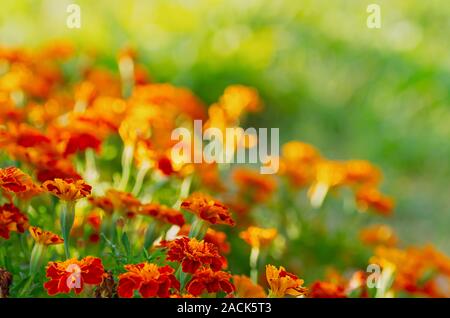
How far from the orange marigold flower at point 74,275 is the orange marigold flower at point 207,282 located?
0.45 feet

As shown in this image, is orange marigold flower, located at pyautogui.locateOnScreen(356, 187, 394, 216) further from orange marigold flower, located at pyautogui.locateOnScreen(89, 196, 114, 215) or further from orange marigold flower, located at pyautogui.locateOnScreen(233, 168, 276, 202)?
orange marigold flower, located at pyautogui.locateOnScreen(89, 196, 114, 215)

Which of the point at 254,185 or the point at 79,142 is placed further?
the point at 254,185

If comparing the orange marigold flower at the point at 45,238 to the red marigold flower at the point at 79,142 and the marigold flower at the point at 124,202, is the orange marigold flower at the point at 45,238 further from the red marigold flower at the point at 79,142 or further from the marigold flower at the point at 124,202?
the red marigold flower at the point at 79,142

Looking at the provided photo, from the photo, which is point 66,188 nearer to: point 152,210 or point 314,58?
point 152,210

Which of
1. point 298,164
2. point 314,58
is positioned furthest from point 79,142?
point 314,58

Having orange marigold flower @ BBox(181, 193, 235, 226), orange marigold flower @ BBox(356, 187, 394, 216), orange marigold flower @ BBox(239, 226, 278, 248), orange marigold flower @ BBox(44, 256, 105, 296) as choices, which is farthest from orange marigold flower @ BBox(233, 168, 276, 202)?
orange marigold flower @ BBox(44, 256, 105, 296)

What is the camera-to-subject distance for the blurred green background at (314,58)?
9.73ft

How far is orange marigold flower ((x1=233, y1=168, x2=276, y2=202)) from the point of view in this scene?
1992mm

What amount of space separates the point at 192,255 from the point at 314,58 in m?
2.19

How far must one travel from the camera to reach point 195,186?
5.99 ft

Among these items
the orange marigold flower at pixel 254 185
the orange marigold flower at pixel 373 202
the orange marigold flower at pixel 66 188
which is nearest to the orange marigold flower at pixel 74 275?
the orange marigold flower at pixel 66 188

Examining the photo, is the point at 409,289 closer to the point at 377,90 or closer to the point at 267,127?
the point at 267,127

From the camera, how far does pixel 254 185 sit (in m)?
2.01
